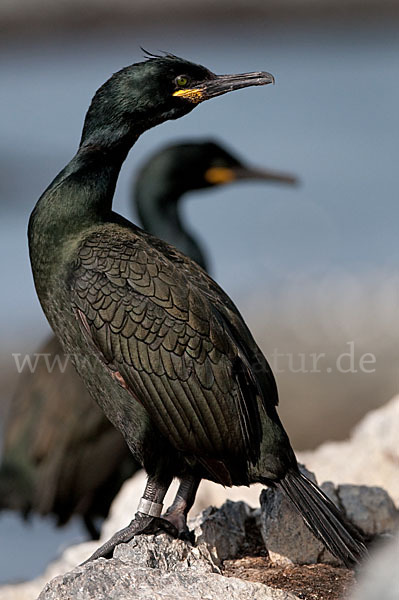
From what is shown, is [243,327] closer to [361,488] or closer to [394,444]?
[361,488]

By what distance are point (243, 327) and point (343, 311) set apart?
9.37 metres

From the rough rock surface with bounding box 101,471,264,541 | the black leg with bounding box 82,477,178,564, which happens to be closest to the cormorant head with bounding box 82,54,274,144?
the black leg with bounding box 82,477,178,564

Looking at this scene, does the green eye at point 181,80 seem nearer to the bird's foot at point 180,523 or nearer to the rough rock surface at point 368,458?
the bird's foot at point 180,523

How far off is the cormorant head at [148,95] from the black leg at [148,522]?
1.16m

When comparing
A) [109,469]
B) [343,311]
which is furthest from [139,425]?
[343,311]

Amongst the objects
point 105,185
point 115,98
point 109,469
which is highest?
point 115,98

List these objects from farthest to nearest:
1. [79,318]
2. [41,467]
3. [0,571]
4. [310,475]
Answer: [0,571] → [41,467] → [310,475] → [79,318]

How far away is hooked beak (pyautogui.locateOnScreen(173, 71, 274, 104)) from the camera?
323 cm

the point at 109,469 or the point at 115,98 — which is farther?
the point at 109,469

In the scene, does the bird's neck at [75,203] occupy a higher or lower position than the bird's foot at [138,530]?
higher

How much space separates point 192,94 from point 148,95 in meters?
0.17

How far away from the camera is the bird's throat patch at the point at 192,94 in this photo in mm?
3206

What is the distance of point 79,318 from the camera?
2961 millimetres

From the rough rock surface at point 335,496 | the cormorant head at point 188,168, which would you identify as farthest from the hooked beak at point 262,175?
the rough rock surface at point 335,496
